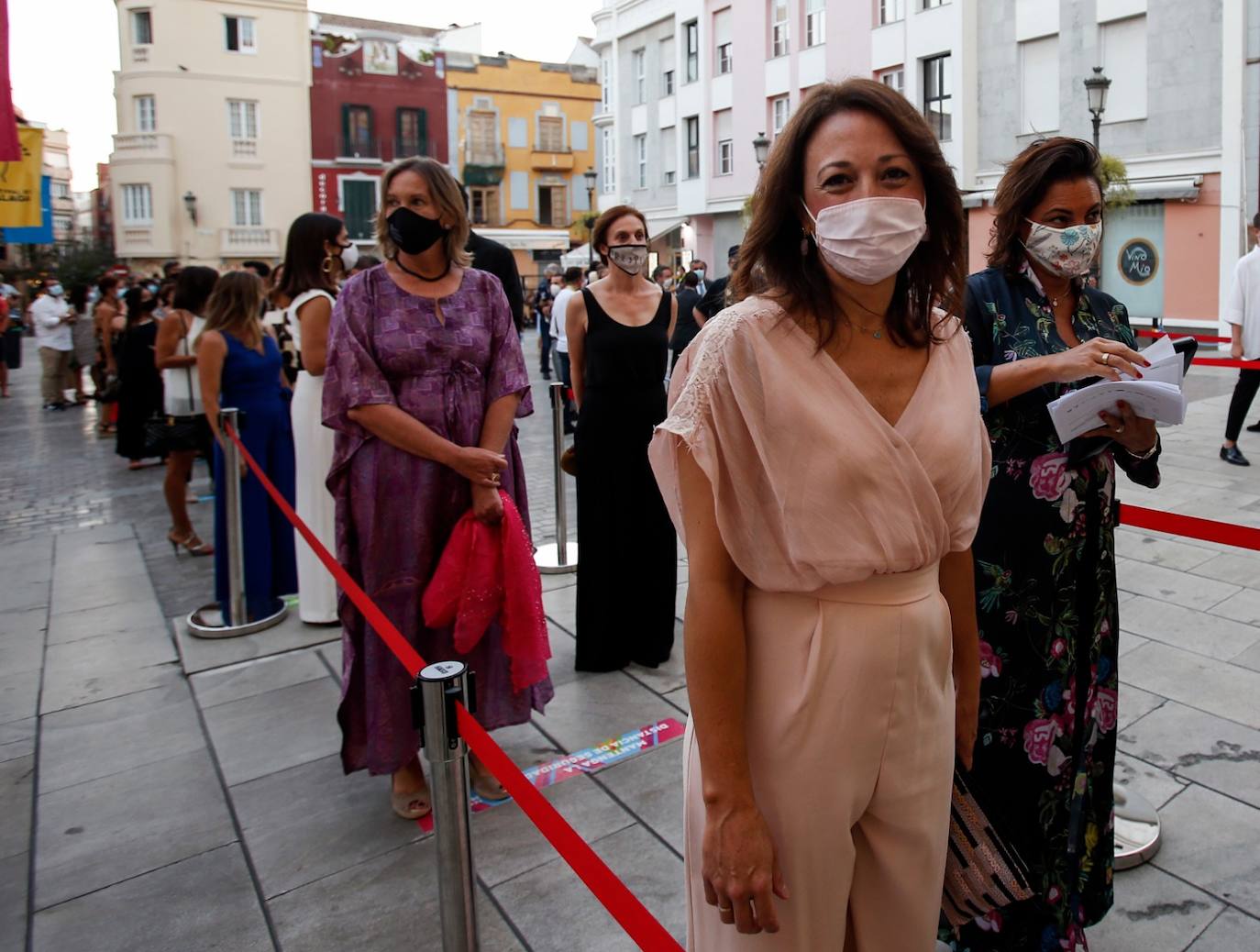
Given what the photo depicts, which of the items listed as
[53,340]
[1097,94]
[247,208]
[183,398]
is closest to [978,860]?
[183,398]

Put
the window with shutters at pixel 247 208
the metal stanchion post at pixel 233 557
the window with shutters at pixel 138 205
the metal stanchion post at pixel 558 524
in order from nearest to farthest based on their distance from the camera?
the metal stanchion post at pixel 233 557
the metal stanchion post at pixel 558 524
the window with shutters at pixel 138 205
the window with shutters at pixel 247 208

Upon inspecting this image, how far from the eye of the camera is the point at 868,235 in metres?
1.66

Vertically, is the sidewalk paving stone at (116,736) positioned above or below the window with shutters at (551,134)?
below

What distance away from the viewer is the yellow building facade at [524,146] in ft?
169

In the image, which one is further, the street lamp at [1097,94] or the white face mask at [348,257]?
the street lamp at [1097,94]

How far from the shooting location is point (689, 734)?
1.81 metres

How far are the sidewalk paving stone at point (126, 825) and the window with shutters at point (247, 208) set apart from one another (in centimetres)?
4440

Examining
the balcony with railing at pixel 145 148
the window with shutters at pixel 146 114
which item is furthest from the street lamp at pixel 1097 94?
the window with shutters at pixel 146 114

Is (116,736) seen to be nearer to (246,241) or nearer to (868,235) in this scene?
(868,235)

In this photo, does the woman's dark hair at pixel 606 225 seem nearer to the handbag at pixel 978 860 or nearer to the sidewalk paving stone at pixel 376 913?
the sidewalk paving stone at pixel 376 913

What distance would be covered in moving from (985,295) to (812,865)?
5.22 feet

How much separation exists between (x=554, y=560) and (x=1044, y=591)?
4442 millimetres

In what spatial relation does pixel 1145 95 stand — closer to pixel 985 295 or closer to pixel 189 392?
pixel 189 392

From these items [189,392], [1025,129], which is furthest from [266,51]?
[189,392]
